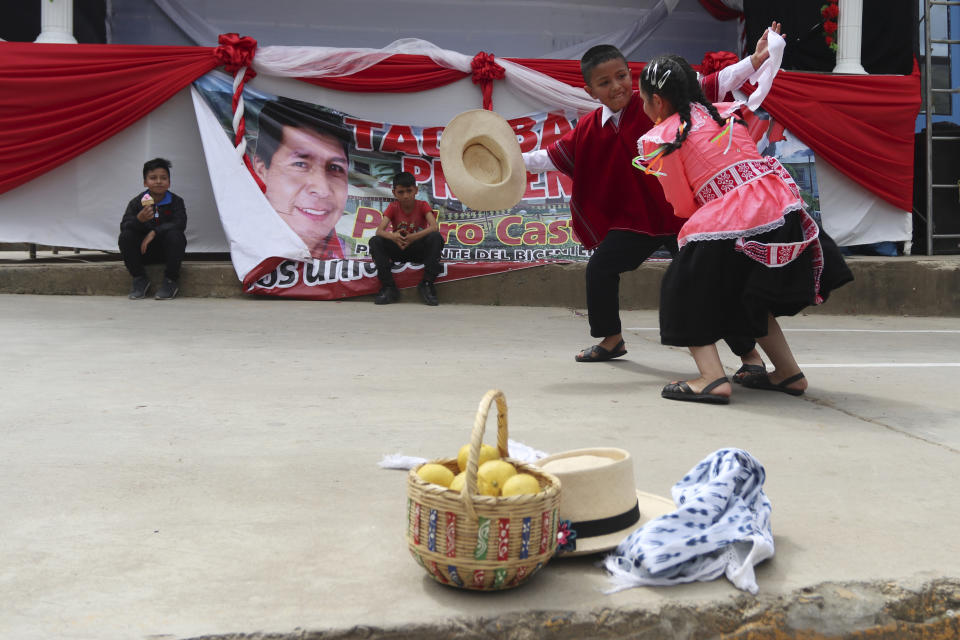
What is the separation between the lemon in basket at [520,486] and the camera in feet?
5.46

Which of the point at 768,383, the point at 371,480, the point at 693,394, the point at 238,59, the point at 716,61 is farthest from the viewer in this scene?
the point at 716,61

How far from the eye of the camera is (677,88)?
132 inches

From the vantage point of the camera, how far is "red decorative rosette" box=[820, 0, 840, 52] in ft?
26.7

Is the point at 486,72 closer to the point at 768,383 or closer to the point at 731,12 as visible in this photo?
the point at 731,12

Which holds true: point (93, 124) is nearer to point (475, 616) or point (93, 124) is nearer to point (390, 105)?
point (390, 105)

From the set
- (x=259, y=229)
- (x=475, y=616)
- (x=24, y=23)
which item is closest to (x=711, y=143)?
(x=475, y=616)

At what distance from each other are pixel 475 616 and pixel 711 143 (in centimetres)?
228

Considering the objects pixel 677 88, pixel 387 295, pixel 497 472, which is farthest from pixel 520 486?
pixel 387 295

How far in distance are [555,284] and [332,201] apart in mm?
1868

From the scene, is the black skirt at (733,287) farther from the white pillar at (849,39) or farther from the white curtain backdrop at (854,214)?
the white pillar at (849,39)

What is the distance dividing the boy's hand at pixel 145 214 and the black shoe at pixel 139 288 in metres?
0.44

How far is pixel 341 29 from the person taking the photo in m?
9.09

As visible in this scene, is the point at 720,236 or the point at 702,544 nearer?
the point at 702,544

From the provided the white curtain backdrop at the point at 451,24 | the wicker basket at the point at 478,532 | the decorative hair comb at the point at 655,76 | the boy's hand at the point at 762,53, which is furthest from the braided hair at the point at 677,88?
the white curtain backdrop at the point at 451,24
